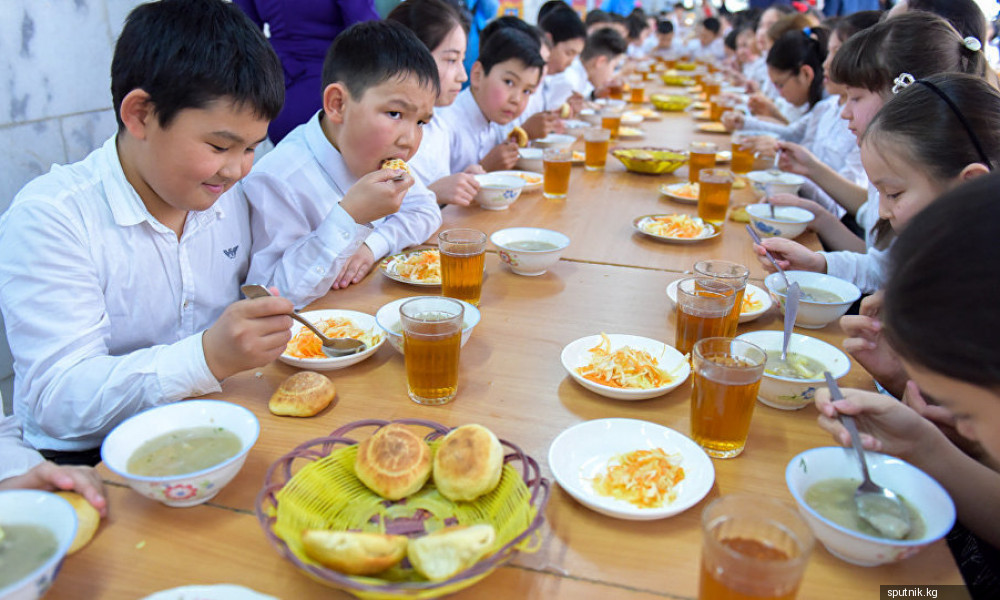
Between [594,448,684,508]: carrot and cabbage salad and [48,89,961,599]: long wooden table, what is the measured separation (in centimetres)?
4

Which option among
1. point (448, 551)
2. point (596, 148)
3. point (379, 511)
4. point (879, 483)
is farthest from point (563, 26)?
point (448, 551)

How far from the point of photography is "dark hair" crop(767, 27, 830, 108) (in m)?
4.44

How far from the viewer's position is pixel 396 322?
1.55 metres

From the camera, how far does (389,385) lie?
138 cm

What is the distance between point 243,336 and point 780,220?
198 cm

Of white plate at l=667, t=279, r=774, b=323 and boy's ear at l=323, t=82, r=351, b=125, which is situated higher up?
boy's ear at l=323, t=82, r=351, b=125

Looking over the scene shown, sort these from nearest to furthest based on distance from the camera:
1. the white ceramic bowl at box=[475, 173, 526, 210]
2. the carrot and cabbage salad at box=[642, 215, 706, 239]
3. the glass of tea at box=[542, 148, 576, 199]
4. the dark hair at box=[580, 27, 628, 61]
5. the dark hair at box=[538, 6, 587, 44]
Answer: the carrot and cabbage salad at box=[642, 215, 706, 239] → the white ceramic bowl at box=[475, 173, 526, 210] → the glass of tea at box=[542, 148, 576, 199] → the dark hair at box=[538, 6, 587, 44] → the dark hair at box=[580, 27, 628, 61]

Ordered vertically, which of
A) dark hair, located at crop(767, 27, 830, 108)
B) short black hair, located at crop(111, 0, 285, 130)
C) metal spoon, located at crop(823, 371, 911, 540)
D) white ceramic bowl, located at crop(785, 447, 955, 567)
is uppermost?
short black hair, located at crop(111, 0, 285, 130)

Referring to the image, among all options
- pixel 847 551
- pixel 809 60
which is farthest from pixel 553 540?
pixel 809 60

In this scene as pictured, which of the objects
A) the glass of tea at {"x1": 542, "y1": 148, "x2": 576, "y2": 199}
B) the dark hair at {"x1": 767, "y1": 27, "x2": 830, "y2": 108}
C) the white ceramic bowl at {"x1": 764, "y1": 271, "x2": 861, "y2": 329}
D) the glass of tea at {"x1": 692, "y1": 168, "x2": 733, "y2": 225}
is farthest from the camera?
the dark hair at {"x1": 767, "y1": 27, "x2": 830, "y2": 108}

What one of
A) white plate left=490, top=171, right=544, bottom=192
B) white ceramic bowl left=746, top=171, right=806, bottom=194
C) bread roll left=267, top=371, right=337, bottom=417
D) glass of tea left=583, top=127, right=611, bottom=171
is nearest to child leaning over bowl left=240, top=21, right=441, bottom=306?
bread roll left=267, top=371, right=337, bottom=417

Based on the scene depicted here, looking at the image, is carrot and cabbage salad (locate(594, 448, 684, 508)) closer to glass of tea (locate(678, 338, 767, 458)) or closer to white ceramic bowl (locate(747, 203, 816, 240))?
glass of tea (locate(678, 338, 767, 458))

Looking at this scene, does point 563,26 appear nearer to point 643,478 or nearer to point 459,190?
point 459,190

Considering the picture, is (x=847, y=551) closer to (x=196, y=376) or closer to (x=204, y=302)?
(x=196, y=376)
